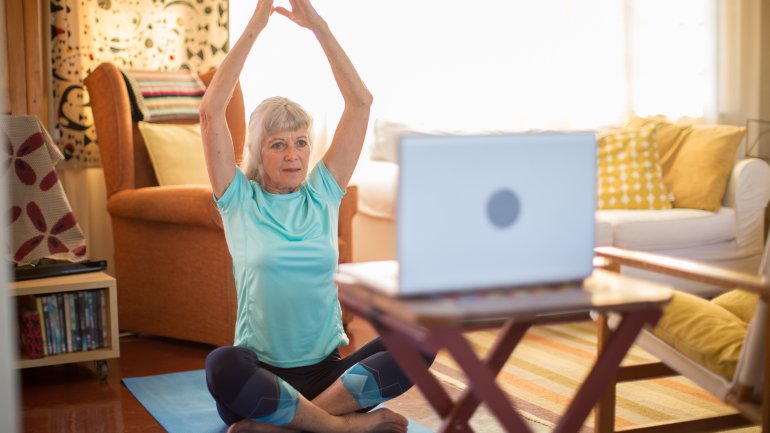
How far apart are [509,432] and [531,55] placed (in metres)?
3.75

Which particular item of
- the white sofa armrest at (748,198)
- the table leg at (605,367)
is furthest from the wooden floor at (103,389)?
the white sofa armrest at (748,198)

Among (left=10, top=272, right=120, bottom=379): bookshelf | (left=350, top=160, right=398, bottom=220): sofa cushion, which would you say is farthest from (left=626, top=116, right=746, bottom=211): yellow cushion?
(left=10, top=272, right=120, bottom=379): bookshelf

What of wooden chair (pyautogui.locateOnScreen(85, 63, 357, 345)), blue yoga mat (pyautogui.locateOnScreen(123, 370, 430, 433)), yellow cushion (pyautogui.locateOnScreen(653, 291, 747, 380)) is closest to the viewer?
yellow cushion (pyautogui.locateOnScreen(653, 291, 747, 380))

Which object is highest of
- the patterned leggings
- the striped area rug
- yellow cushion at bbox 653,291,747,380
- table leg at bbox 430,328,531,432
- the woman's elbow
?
the woman's elbow

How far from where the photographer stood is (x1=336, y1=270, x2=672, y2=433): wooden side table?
1.33 metres

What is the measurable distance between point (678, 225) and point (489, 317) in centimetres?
298

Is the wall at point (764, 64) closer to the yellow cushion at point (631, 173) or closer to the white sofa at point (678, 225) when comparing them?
the white sofa at point (678, 225)

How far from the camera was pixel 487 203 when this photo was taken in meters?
1.41

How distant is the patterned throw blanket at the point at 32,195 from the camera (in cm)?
320

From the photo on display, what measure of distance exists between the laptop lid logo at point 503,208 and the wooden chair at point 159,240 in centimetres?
201

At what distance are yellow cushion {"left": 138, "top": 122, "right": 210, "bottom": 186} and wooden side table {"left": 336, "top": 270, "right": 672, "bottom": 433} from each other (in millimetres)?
2368

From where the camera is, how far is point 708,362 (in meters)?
2.05

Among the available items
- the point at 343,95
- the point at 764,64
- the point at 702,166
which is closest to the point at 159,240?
the point at 343,95

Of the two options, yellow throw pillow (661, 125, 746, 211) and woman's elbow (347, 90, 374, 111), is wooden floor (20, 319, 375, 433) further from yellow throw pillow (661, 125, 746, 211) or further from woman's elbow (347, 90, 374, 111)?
yellow throw pillow (661, 125, 746, 211)
